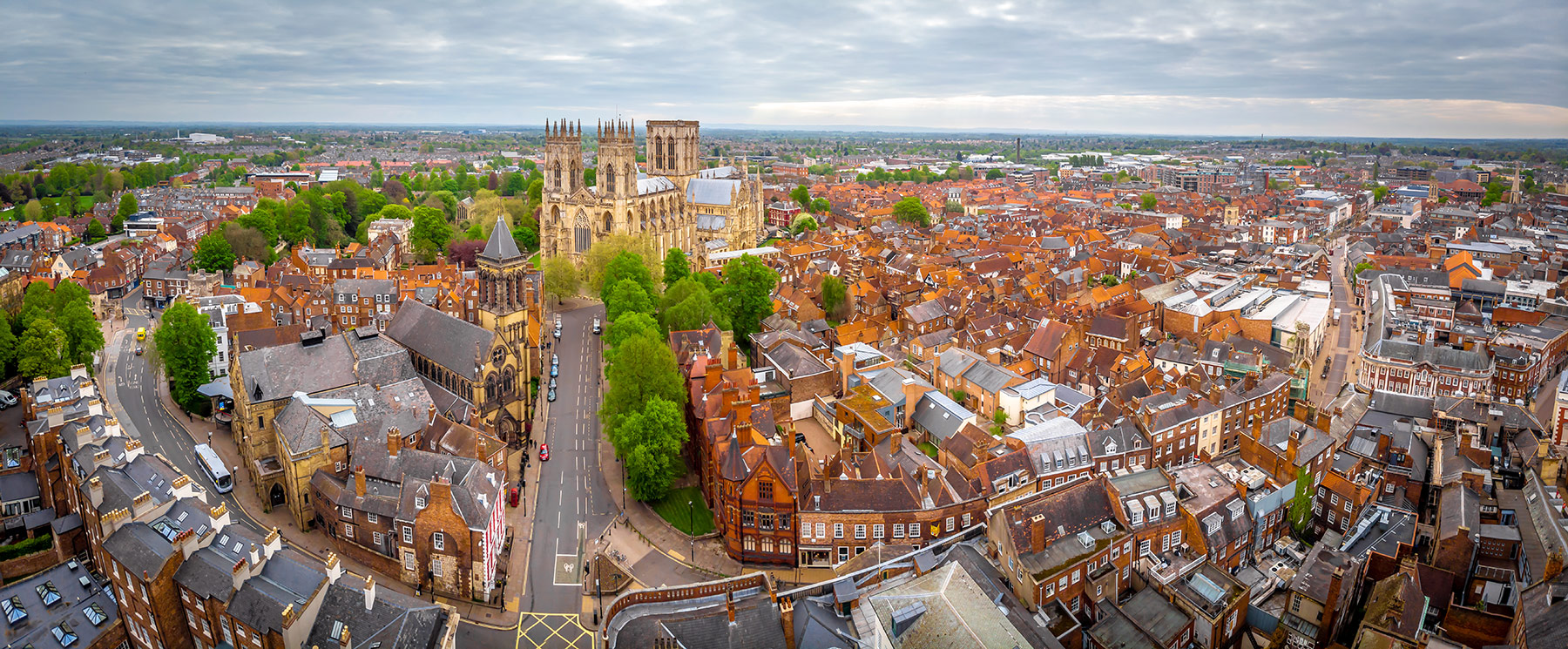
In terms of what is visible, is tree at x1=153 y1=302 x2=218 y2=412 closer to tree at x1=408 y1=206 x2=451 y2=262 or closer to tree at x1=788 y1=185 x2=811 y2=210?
tree at x1=408 y1=206 x2=451 y2=262

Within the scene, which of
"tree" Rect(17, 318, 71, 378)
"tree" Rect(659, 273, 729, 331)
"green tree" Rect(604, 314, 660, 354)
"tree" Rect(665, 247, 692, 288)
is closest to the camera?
"tree" Rect(17, 318, 71, 378)

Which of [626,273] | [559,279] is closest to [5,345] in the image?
[559,279]

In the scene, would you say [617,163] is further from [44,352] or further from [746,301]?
[44,352]

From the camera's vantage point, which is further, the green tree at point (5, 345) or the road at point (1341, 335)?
the road at point (1341, 335)

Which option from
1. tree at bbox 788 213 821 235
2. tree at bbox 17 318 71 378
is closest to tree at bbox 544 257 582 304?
tree at bbox 17 318 71 378

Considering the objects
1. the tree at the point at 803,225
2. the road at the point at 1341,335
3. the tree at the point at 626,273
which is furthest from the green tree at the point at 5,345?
the tree at the point at 803,225

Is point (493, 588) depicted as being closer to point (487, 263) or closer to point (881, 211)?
point (487, 263)

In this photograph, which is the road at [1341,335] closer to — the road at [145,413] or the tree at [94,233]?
the road at [145,413]
